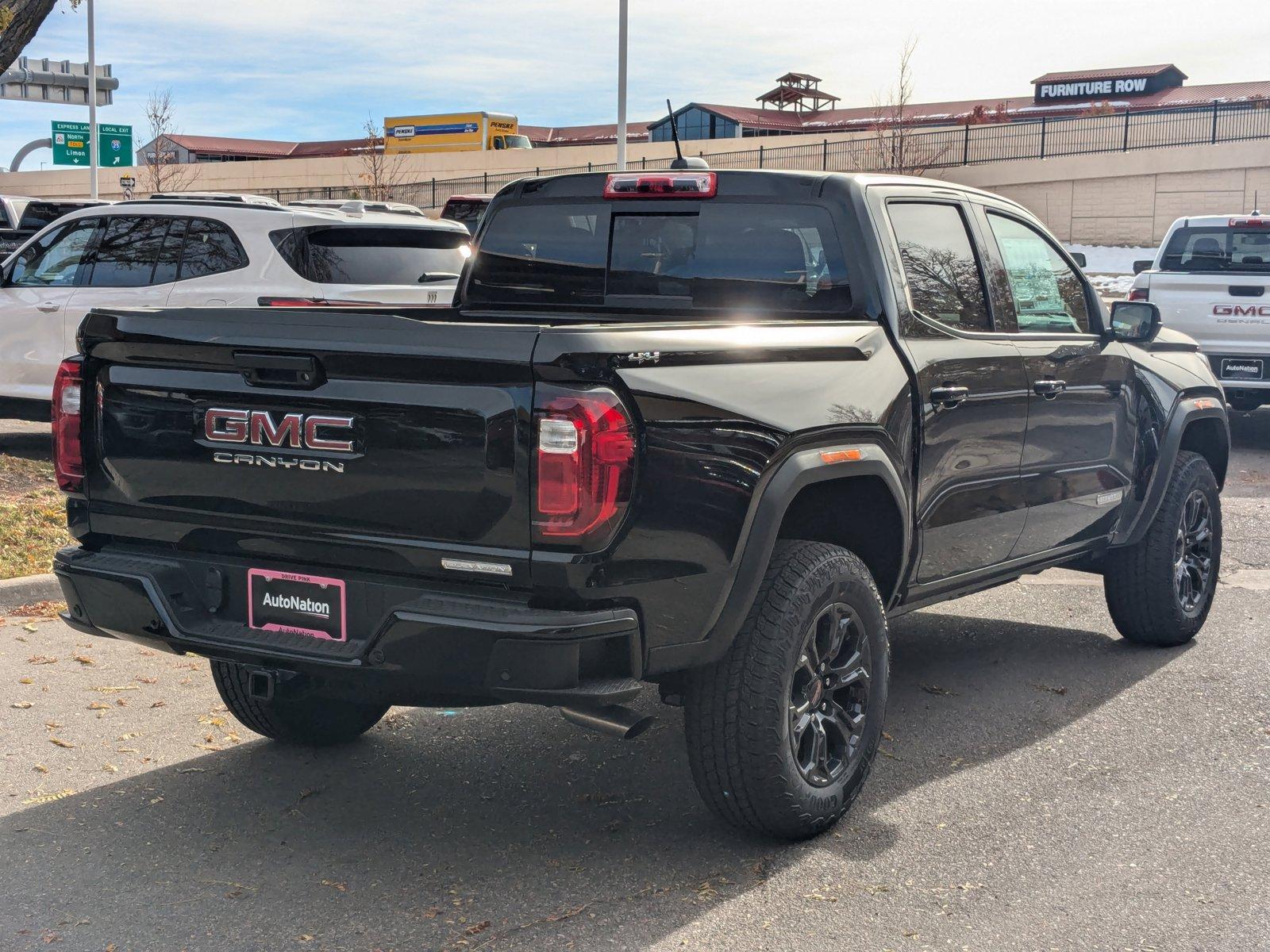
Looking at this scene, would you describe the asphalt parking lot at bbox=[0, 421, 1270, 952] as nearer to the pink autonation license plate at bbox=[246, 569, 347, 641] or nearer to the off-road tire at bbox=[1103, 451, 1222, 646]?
the off-road tire at bbox=[1103, 451, 1222, 646]

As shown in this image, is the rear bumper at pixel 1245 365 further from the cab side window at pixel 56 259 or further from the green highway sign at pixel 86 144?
the green highway sign at pixel 86 144

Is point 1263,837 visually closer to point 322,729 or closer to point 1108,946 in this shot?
point 1108,946

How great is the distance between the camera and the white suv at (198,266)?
9.88 m

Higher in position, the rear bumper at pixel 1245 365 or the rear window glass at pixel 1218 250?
the rear window glass at pixel 1218 250

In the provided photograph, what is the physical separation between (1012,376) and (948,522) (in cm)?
70

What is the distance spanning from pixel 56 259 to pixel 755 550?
29.5 feet

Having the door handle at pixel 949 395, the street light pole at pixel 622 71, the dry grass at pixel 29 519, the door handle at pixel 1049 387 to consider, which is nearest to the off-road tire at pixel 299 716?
the door handle at pixel 949 395

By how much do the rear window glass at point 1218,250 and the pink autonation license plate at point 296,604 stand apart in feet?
39.1

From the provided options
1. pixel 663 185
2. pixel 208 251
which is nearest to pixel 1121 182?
pixel 208 251

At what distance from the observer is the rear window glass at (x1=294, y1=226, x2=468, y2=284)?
9.92 metres

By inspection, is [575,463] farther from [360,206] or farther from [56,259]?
[56,259]

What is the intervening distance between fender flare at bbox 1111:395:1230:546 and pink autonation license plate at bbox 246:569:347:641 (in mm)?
3748

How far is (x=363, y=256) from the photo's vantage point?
393 inches

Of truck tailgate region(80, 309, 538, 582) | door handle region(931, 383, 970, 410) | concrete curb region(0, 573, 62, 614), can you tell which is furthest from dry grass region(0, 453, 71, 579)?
door handle region(931, 383, 970, 410)
